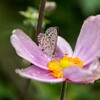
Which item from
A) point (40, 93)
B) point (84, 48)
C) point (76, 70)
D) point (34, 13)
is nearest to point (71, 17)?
point (40, 93)

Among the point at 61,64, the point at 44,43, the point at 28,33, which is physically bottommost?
the point at 28,33

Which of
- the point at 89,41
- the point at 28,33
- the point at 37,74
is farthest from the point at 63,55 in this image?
the point at 28,33

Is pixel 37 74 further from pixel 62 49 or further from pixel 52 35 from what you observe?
pixel 62 49

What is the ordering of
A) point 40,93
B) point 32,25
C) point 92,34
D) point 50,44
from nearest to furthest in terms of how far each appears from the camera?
point 50,44
point 92,34
point 32,25
point 40,93

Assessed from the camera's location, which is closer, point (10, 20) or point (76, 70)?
point (76, 70)

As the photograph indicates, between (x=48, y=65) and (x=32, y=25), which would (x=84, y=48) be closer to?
(x=48, y=65)

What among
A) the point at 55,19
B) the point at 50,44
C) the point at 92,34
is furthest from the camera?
the point at 55,19

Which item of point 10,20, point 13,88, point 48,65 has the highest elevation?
point 48,65

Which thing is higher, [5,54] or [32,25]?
[32,25]
